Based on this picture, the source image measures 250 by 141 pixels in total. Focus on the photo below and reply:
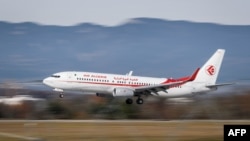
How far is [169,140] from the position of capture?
2984 cm

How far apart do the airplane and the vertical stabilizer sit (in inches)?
48.0

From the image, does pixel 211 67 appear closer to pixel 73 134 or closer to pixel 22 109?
pixel 22 109

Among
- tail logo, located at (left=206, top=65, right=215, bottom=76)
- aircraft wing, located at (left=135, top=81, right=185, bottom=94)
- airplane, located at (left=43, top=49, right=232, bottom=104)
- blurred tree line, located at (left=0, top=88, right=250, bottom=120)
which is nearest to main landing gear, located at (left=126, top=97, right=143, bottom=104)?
airplane, located at (left=43, top=49, right=232, bottom=104)

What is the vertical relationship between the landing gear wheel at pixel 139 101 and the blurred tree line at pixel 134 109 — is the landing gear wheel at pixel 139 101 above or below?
above

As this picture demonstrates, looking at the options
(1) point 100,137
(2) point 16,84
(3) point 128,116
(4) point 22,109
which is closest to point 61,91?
(4) point 22,109

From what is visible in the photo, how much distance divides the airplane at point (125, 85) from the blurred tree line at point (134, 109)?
1.39 metres

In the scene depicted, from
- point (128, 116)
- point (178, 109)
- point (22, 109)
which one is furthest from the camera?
point (178, 109)

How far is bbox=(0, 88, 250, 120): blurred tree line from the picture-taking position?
6039cm

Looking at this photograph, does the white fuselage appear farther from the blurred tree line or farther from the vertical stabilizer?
the vertical stabilizer

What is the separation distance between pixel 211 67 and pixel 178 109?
45.8 ft

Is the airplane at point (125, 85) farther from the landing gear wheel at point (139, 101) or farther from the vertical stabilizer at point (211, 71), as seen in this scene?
the vertical stabilizer at point (211, 71)
